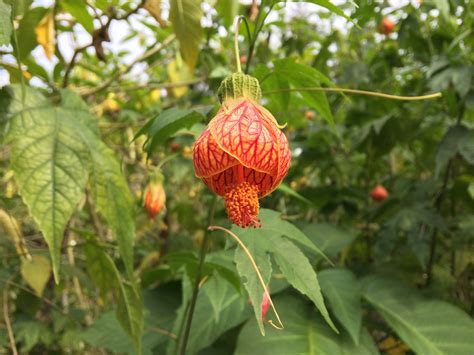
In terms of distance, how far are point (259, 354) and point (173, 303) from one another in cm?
38

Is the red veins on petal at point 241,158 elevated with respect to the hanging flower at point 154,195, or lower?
elevated

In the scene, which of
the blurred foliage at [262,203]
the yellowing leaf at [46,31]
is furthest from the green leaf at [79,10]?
the yellowing leaf at [46,31]

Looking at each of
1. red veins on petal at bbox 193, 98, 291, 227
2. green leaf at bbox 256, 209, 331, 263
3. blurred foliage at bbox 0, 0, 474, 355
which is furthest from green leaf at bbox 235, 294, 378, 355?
red veins on petal at bbox 193, 98, 291, 227

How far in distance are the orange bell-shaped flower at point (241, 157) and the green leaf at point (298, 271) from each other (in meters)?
0.08

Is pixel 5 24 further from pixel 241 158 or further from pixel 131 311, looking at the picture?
pixel 131 311

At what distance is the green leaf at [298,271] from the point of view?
1.70 feet

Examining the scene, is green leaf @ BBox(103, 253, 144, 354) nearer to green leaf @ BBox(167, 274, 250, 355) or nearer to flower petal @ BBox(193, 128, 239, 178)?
green leaf @ BBox(167, 274, 250, 355)

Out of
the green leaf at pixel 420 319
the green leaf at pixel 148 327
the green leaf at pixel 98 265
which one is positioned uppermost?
the green leaf at pixel 98 265

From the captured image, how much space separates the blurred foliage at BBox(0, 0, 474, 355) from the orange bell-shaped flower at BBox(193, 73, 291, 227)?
75 mm

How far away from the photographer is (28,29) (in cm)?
76

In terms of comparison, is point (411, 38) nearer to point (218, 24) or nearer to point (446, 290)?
point (218, 24)

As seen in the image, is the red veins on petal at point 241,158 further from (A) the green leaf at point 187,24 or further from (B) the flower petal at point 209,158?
(A) the green leaf at point 187,24

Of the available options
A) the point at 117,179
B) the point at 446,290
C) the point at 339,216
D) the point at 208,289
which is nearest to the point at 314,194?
the point at 339,216

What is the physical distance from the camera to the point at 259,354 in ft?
2.53
